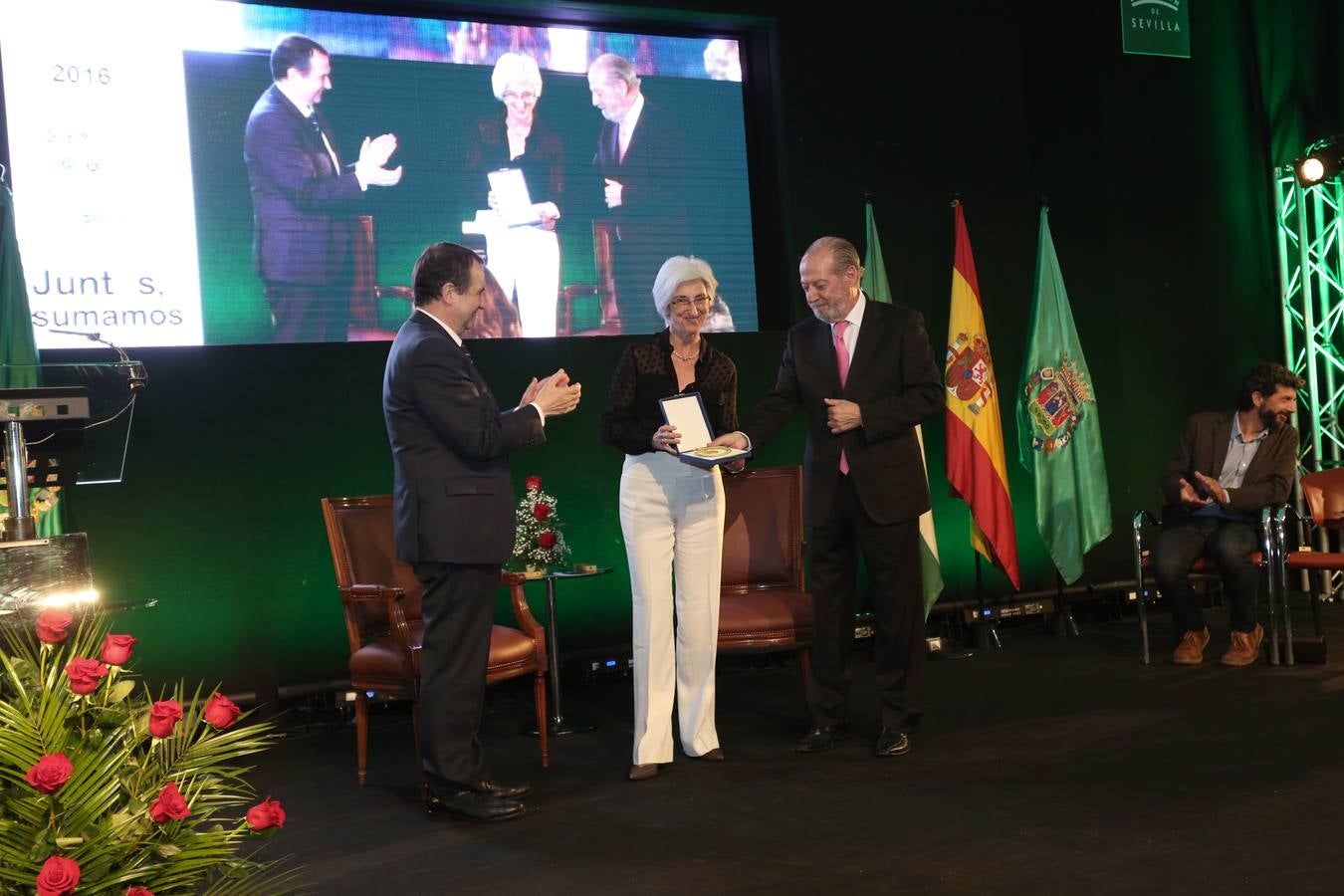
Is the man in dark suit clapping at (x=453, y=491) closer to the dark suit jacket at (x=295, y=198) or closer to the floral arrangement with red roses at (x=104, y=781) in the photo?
the floral arrangement with red roses at (x=104, y=781)

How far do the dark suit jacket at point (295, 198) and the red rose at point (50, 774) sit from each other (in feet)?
15.2

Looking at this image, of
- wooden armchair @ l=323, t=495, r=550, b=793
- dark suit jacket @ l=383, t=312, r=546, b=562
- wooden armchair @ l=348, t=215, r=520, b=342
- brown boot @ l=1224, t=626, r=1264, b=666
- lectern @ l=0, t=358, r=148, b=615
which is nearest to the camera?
lectern @ l=0, t=358, r=148, b=615

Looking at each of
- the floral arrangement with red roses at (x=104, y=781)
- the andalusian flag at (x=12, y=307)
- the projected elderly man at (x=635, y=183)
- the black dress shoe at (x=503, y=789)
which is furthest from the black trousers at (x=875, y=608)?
the floral arrangement with red roses at (x=104, y=781)

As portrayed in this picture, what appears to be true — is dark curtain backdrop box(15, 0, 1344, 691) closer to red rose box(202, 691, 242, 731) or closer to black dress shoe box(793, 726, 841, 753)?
black dress shoe box(793, 726, 841, 753)

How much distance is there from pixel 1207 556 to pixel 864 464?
2424 mm

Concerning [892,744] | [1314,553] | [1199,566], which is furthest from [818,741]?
[1314,553]

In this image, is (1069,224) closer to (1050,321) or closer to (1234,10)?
(1050,321)

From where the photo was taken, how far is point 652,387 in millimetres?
4309

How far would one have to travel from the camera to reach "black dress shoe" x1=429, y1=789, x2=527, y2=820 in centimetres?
377

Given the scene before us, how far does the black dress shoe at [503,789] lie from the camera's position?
12.6 ft

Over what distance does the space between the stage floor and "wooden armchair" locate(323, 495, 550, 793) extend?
1.11 feet

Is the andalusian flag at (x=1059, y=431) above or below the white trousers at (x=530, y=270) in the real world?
below

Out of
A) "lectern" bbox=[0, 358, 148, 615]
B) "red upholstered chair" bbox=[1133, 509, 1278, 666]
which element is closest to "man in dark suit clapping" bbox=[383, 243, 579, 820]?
"lectern" bbox=[0, 358, 148, 615]

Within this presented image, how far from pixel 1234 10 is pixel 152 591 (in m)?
6.93
